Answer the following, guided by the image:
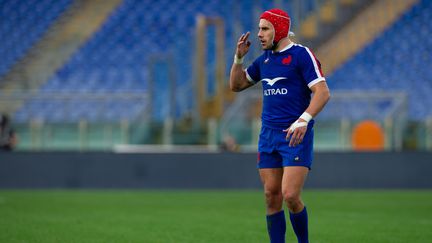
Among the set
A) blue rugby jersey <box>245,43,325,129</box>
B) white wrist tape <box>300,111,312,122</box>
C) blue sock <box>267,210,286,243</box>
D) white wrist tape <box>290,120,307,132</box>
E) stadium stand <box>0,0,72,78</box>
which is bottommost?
blue sock <box>267,210,286,243</box>

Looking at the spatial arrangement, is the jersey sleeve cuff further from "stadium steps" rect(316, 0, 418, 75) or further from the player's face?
"stadium steps" rect(316, 0, 418, 75)

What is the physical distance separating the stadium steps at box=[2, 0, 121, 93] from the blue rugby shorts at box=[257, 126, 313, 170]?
17.9 m

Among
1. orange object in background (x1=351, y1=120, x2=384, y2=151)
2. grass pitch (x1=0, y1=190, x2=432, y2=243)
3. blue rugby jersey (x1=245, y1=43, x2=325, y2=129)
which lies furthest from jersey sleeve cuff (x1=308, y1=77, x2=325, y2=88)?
orange object in background (x1=351, y1=120, x2=384, y2=151)

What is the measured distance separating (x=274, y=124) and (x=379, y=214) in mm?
6398

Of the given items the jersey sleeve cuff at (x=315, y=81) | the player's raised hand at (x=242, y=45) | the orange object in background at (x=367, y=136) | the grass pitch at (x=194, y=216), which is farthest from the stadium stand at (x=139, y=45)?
the jersey sleeve cuff at (x=315, y=81)

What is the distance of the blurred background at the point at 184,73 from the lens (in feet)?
66.4

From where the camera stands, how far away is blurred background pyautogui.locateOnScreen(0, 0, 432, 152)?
20.2 metres

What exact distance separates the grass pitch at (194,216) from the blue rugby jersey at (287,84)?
2.21 m

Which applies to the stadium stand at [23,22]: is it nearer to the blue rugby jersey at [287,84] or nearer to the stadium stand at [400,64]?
the stadium stand at [400,64]

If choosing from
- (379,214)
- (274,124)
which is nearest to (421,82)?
(379,214)

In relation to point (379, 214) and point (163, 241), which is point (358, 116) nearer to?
point (379, 214)

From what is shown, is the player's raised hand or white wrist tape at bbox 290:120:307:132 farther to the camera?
the player's raised hand

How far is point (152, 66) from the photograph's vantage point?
21922 millimetres

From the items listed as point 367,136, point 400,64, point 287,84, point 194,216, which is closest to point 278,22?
point 287,84
